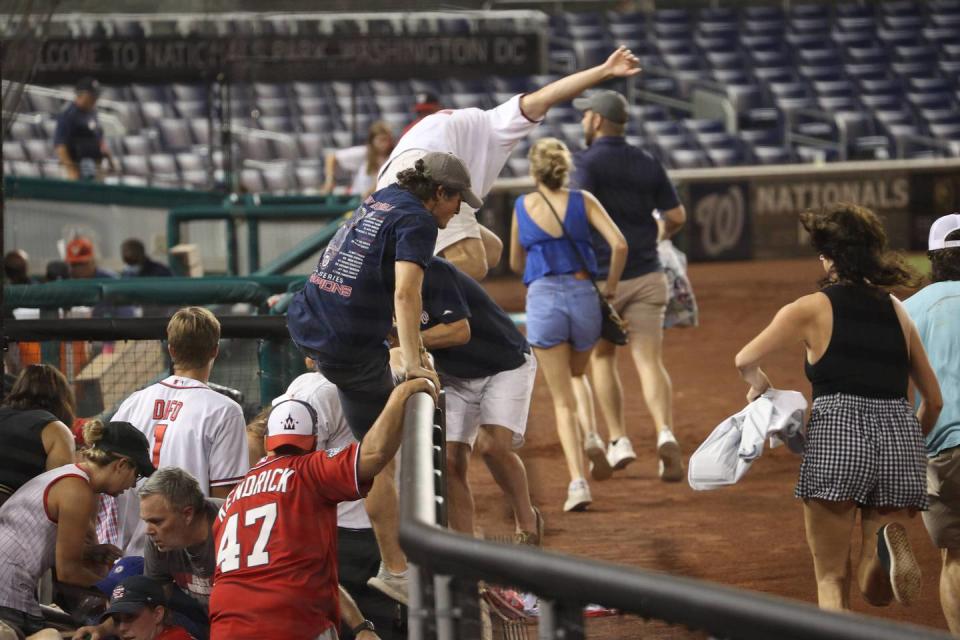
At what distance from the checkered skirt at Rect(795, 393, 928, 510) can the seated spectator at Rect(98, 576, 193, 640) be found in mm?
2192

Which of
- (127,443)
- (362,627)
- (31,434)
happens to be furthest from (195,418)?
(362,627)

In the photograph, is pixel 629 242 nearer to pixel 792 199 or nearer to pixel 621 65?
pixel 621 65

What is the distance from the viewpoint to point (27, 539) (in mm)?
4805

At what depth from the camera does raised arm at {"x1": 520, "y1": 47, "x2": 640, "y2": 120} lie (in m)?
5.30

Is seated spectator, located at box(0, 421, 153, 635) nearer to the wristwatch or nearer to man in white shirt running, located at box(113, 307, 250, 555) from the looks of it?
man in white shirt running, located at box(113, 307, 250, 555)

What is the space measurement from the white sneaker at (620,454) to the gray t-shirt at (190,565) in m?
3.46

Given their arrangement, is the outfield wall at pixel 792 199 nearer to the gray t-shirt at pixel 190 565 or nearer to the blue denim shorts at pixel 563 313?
the blue denim shorts at pixel 563 313

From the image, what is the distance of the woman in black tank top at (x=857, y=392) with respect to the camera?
173 inches

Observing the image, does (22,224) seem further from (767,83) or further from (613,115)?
(767,83)

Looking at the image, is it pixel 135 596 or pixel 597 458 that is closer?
pixel 135 596

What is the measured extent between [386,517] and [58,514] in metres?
1.15

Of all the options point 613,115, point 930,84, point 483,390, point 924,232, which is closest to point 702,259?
point 924,232

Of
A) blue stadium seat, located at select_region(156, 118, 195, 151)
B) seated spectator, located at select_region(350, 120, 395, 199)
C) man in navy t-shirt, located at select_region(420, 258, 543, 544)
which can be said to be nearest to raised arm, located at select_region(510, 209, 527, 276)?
man in navy t-shirt, located at select_region(420, 258, 543, 544)

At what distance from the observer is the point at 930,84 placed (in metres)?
24.6
